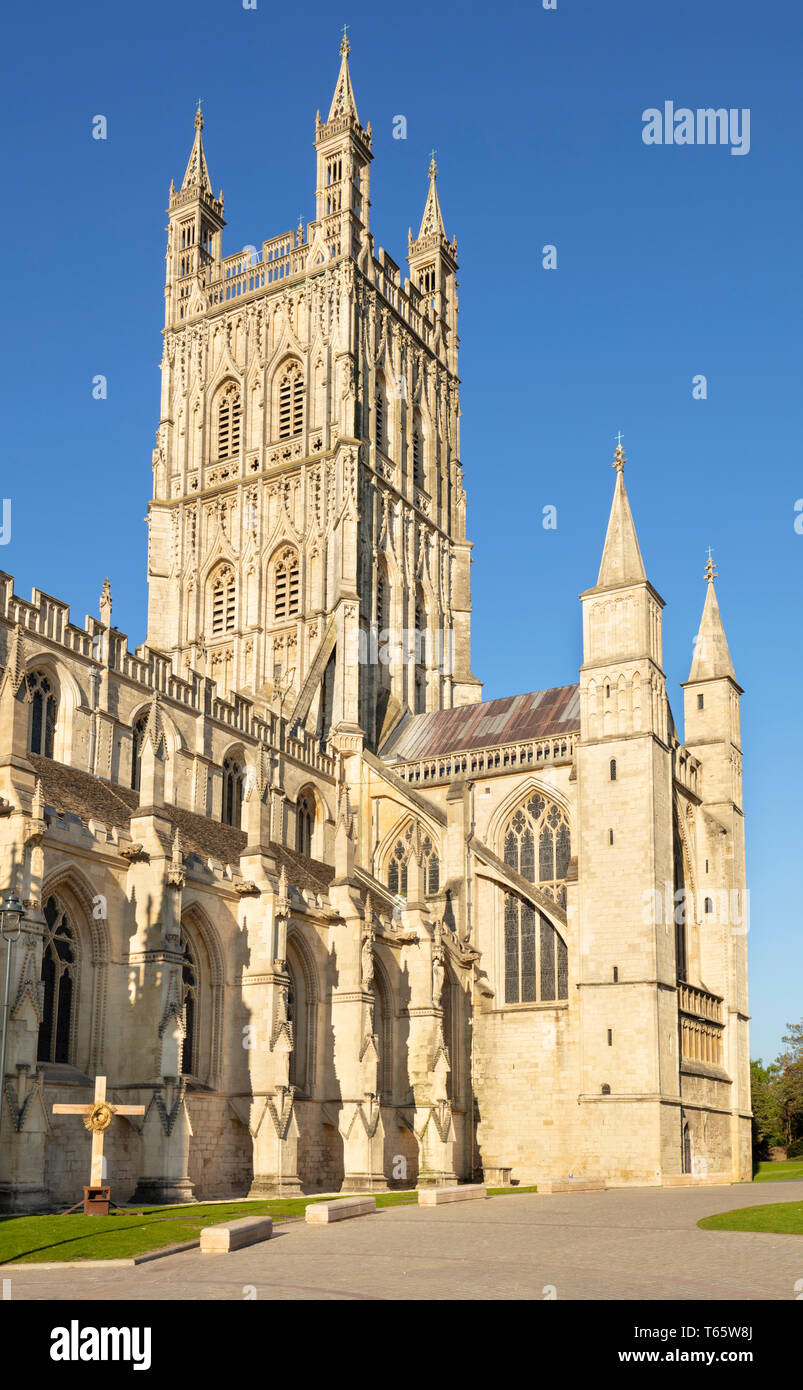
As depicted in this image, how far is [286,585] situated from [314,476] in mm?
4770

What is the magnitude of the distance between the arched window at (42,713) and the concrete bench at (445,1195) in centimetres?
1625

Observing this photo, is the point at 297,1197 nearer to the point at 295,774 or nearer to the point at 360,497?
the point at 295,774

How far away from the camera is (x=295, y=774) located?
160 ft

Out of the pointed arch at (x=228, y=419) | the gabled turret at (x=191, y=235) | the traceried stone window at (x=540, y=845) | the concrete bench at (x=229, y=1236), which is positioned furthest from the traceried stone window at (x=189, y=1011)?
the gabled turret at (x=191, y=235)

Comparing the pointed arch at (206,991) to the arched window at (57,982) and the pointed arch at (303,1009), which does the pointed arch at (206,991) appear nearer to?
the pointed arch at (303,1009)

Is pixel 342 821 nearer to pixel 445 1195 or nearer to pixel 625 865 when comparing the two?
pixel 625 865

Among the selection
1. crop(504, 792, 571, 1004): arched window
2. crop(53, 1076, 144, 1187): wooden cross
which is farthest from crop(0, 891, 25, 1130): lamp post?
crop(504, 792, 571, 1004): arched window

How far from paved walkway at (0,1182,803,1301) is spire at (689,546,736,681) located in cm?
3013

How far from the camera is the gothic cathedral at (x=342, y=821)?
28906mm

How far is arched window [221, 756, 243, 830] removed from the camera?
45781mm

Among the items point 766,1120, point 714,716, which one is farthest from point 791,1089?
point 714,716

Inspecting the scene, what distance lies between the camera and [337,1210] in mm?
23938

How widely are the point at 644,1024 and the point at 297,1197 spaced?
44.8 ft
